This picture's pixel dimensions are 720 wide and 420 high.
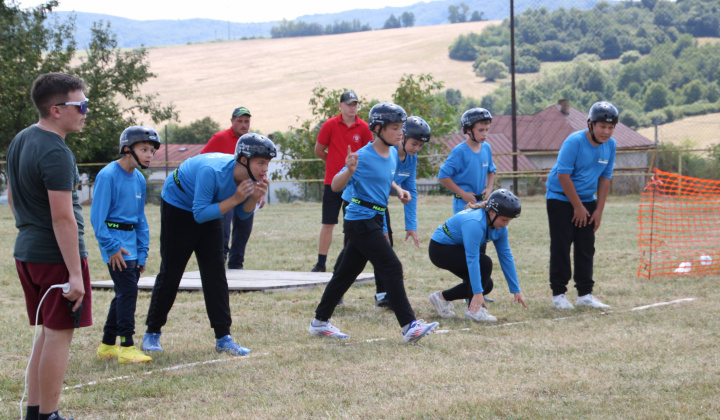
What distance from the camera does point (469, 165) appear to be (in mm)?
7328

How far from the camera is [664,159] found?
2766 cm

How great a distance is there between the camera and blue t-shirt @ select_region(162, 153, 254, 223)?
16.7ft

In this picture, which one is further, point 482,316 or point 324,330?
point 482,316

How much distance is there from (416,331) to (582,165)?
2672 millimetres

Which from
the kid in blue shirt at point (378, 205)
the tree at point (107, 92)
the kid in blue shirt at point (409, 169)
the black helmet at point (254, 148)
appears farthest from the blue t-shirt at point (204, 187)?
the tree at point (107, 92)

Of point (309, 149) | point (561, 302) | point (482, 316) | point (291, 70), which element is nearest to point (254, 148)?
point (482, 316)

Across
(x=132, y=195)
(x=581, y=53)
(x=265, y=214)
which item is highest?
(x=581, y=53)

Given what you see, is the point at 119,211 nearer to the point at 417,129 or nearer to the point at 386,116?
the point at 386,116

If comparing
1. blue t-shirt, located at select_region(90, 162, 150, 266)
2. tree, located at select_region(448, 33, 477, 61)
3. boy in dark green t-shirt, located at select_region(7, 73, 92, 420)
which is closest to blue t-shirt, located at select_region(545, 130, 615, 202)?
blue t-shirt, located at select_region(90, 162, 150, 266)

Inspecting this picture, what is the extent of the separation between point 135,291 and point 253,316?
160 centimetres

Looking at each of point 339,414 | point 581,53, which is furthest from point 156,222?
point 581,53

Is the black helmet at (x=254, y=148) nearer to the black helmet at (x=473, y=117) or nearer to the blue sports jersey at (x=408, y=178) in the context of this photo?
the blue sports jersey at (x=408, y=178)

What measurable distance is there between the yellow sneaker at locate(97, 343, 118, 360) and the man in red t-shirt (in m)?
3.68

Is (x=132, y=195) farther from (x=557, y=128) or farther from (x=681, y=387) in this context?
(x=557, y=128)
